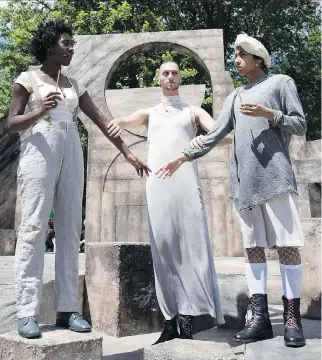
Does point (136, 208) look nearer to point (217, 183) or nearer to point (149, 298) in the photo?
point (217, 183)

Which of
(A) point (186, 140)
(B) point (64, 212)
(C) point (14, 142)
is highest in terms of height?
(C) point (14, 142)

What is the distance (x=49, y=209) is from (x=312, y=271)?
1.97m

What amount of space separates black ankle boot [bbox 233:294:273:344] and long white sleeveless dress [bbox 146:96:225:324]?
18 cm

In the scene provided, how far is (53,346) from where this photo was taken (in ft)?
7.45

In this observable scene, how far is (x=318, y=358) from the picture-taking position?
2.33m

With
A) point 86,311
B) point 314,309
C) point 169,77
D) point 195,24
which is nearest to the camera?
point 169,77

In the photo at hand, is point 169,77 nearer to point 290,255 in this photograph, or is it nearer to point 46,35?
point 46,35

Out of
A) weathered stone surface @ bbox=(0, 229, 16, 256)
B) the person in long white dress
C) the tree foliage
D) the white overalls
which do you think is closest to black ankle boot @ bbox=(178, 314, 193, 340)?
the person in long white dress

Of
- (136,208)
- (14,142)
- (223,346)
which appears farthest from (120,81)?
(223,346)

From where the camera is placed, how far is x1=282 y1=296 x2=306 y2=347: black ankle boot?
255cm

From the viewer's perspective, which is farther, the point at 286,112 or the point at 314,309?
the point at 314,309

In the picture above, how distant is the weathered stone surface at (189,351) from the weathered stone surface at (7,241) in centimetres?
697

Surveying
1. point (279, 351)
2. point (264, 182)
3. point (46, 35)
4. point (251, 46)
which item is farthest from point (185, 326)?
point (46, 35)

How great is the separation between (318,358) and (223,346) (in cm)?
47
